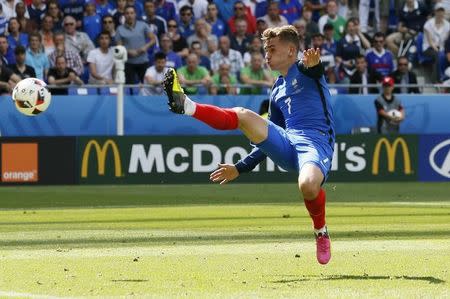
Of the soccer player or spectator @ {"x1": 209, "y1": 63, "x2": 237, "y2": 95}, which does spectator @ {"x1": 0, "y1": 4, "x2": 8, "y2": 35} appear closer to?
spectator @ {"x1": 209, "y1": 63, "x2": 237, "y2": 95}

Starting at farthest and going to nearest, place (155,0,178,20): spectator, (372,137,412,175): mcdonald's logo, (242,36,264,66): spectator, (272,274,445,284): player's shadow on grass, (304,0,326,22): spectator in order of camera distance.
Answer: (304,0,326,22): spectator, (155,0,178,20): spectator, (242,36,264,66): spectator, (372,137,412,175): mcdonald's logo, (272,274,445,284): player's shadow on grass

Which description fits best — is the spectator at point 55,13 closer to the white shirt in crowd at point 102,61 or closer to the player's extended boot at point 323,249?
the white shirt in crowd at point 102,61

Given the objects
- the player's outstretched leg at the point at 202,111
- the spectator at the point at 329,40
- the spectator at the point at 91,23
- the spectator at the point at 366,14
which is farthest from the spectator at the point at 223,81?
the player's outstretched leg at the point at 202,111

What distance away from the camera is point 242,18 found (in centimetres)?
2730

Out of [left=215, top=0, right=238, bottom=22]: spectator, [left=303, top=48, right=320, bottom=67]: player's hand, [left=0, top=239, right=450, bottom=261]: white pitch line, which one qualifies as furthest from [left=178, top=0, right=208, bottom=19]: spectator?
[left=303, top=48, right=320, bottom=67]: player's hand

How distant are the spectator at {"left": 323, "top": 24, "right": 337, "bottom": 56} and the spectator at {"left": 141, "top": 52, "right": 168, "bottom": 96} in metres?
3.83

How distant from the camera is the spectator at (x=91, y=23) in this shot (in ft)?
86.0

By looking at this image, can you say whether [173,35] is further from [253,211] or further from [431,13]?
[253,211]

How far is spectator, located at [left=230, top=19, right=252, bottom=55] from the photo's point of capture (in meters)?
27.0

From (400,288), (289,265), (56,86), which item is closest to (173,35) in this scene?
(56,86)

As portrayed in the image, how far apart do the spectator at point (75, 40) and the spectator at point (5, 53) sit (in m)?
1.31

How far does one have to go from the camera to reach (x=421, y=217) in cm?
1669

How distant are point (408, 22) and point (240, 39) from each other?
4270mm

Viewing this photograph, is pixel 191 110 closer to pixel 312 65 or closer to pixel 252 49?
pixel 312 65
